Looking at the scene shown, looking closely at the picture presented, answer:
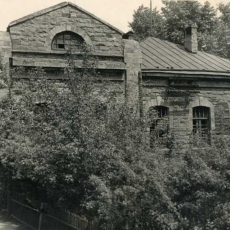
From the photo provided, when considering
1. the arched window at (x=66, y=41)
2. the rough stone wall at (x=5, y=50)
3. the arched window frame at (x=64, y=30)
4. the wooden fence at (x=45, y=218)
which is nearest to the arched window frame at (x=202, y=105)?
the arched window frame at (x=64, y=30)

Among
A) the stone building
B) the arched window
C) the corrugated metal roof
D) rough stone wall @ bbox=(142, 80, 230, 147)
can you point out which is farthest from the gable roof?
rough stone wall @ bbox=(142, 80, 230, 147)

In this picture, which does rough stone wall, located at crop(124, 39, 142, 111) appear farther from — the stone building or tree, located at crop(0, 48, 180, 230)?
tree, located at crop(0, 48, 180, 230)

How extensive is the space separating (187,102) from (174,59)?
2664mm

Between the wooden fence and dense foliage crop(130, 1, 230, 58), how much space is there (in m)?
25.5

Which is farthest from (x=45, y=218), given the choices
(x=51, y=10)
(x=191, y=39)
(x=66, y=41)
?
(x=191, y=39)

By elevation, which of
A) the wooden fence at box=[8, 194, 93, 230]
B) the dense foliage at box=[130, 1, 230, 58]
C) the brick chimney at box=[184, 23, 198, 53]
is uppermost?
the dense foliage at box=[130, 1, 230, 58]

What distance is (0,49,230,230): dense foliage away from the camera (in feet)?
22.5

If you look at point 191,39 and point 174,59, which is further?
point 191,39

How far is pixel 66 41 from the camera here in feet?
48.4

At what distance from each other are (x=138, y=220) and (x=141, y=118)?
3.07 metres

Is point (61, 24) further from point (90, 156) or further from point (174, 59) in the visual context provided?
point (90, 156)

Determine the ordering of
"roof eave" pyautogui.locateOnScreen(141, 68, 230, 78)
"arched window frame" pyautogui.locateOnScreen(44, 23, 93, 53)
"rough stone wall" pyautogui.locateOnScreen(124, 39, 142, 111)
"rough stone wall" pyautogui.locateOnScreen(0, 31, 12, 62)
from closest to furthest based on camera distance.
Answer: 1. "rough stone wall" pyautogui.locateOnScreen(0, 31, 12, 62)
2. "arched window frame" pyautogui.locateOnScreen(44, 23, 93, 53)
3. "rough stone wall" pyautogui.locateOnScreen(124, 39, 142, 111)
4. "roof eave" pyautogui.locateOnScreen(141, 68, 230, 78)

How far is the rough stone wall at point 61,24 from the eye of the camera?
13945 millimetres

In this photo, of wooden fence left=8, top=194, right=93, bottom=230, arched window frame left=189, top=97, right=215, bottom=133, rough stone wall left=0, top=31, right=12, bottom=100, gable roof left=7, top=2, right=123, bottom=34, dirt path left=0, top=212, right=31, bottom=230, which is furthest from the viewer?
arched window frame left=189, top=97, right=215, bottom=133
